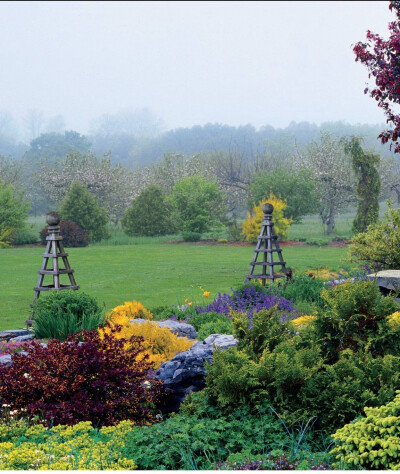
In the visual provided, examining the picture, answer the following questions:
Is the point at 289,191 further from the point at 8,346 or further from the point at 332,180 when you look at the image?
the point at 8,346

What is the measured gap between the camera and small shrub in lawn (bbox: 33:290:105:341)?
7281mm

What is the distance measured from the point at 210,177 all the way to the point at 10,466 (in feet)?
117

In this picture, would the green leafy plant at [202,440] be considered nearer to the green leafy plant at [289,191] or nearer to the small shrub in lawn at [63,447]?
the small shrub in lawn at [63,447]

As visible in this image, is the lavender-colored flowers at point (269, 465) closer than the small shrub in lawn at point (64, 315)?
Yes

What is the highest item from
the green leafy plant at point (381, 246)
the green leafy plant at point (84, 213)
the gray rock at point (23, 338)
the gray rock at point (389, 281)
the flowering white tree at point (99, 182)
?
the flowering white tree at point (99, 182)

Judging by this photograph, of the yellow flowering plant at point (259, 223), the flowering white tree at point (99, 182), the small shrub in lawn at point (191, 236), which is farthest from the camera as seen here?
the flowering white tree at point (99, 182)

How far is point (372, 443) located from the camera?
A: 346cm

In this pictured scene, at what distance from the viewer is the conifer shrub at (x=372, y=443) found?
11.2 ft

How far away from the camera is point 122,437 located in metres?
4.08

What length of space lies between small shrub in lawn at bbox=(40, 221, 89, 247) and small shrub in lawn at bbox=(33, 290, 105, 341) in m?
18.6

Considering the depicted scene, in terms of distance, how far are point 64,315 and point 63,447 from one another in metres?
3.68

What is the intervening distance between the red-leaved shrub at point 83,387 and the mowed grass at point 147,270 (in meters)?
4.98

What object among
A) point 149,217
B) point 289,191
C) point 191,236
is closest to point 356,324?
point 191,236

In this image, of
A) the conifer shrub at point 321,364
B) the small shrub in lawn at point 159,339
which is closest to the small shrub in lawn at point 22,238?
the small shrub in lawn at point 159,339
